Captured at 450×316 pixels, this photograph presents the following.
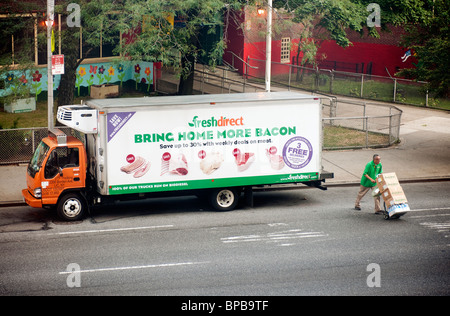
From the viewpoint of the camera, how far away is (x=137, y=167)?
16.0 meters

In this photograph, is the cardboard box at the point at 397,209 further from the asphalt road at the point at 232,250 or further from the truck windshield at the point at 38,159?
the truck windshield at the point at 38,159

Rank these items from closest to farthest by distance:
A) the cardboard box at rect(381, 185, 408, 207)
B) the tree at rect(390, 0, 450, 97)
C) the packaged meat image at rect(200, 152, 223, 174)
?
the cardboard box at rect(381, 185, 408, 207) → the packaged meat image at rect(200, 152, 223, 174) → the tree at rect(390, 0, 450, 97)

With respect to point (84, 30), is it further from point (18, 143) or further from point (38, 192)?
point (38, 192)

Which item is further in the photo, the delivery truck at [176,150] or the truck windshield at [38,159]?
the truck windshield at [38,159]

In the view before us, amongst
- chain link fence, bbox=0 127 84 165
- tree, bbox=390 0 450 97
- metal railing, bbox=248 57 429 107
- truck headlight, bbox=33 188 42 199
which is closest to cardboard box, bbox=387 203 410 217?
tree, bbox=390 0 450 97

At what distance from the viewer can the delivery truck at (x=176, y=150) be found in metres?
15.9

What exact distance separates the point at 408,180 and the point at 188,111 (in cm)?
824

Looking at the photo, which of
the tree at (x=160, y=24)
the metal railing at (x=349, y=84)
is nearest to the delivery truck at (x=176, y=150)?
the tree at (x=160, y=24)

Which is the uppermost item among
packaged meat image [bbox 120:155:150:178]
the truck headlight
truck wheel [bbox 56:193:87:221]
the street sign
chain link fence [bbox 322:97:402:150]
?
the street sign

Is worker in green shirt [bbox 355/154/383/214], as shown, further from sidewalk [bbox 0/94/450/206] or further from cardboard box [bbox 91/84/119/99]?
cardboard box [bbox 91/84/119/99]

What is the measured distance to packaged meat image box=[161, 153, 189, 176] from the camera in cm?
1622

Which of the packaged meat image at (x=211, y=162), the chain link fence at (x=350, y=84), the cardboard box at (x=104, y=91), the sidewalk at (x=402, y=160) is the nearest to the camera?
the packaged meat image at (x=211, y=162)

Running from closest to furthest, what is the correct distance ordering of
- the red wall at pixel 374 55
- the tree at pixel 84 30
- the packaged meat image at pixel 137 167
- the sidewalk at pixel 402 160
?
the packaged meat image at pixel 137 167
the sidewalk at pixel 402 160
the tree at pixel 84 30
the red wall at pixel 374 55

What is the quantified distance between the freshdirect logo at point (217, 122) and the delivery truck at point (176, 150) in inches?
1.0
